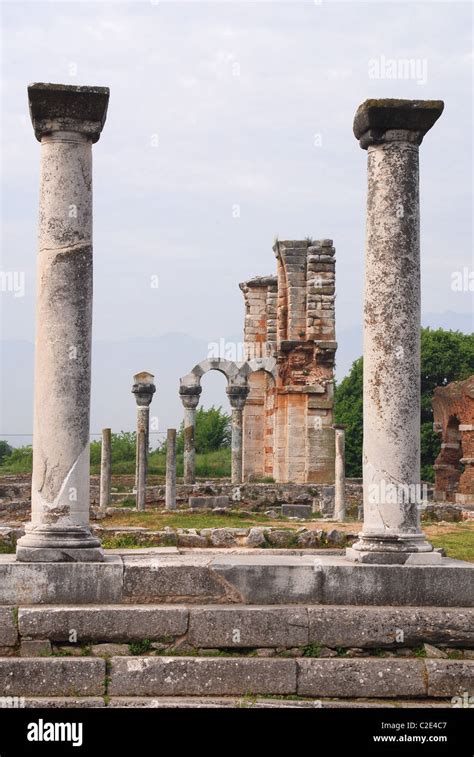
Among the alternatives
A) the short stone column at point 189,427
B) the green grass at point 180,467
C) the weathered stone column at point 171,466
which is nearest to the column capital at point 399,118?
the weathered stone column at point 171,466

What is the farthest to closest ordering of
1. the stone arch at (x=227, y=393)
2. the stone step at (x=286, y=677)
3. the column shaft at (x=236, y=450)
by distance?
the column shaft at (x=236, y=450) → the stone arch at (x=227, y=393) → the stone step at (x=286, y=677)

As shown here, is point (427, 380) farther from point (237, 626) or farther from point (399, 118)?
point (237, 626)

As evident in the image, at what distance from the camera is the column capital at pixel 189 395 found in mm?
31750

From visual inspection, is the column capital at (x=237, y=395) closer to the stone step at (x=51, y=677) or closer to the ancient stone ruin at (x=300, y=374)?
the ancient stone ruin at (x=300, y=374)

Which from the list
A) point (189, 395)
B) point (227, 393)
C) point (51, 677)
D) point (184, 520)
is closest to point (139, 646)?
point (51, 677)

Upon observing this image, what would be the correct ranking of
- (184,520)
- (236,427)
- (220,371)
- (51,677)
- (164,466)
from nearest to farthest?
(51,677)
(184,520)
(236,427)
(220,371)
(164,466)

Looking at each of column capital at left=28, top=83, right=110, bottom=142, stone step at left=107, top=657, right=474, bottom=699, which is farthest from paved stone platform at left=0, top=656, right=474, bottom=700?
column capital at left=28, top=83, right=110, bottom=142

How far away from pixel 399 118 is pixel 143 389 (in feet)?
54.4

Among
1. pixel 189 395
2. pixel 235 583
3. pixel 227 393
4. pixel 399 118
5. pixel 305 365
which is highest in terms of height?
pixel 305 365

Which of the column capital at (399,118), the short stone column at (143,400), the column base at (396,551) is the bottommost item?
the column base at (396,551)

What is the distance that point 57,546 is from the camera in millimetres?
9016

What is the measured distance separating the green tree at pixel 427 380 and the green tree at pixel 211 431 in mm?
5368
